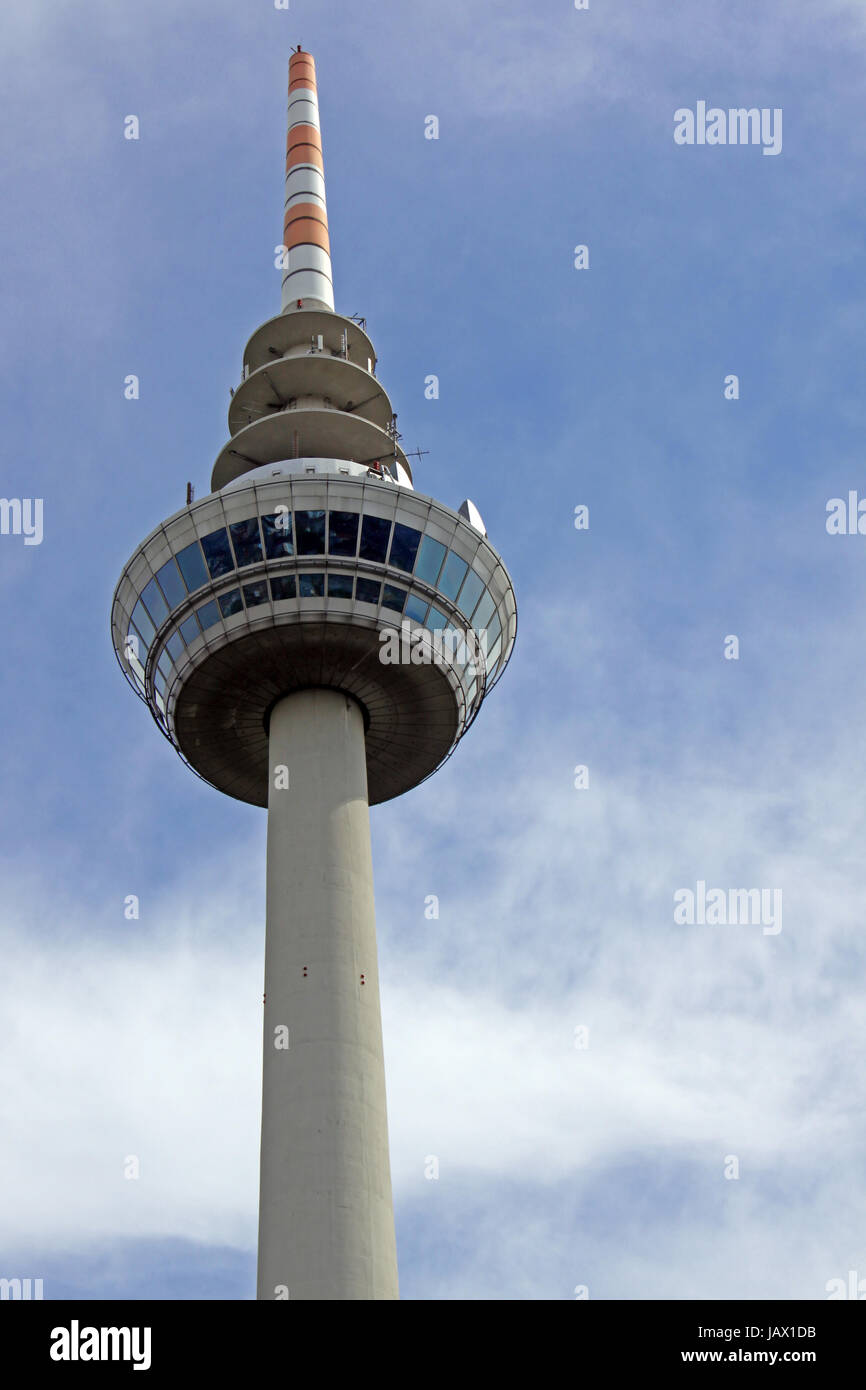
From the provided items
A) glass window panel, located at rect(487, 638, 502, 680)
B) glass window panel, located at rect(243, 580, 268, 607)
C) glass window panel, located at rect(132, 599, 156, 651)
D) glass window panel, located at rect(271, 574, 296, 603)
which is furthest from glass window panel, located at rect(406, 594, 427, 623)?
glass window panel, located at rect(132, 599, 156, 651)

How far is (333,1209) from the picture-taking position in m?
39.3

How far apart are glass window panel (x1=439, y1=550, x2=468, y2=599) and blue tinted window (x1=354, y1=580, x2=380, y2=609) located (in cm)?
281

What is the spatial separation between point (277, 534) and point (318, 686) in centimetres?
558

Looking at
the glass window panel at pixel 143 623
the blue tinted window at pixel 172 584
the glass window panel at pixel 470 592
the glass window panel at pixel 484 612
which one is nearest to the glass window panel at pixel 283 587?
the blue tinted window at pixel 172 584

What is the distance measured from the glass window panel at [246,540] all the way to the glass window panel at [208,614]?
1724 millimetres

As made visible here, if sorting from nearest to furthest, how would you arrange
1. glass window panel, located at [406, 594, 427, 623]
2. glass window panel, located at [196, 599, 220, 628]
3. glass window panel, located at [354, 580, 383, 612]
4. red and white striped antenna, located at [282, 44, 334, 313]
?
glass window panel, located at [196, 599, 220, 628], glass window panel, located at [354, 580, 383, 612], glass window panel, located at [406, 594, 427, 623], red and white striped antenna, located at [282, 44, 334, 313]

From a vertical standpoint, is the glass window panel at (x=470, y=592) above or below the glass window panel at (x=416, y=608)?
above

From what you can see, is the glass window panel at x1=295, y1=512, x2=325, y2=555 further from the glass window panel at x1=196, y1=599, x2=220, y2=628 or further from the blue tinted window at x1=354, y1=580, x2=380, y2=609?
the glass window panel at x1=196, y1=599, x2=220, y2=628

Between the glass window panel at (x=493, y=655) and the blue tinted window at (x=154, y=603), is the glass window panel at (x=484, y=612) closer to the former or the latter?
the glass window panel at (x=493, y=655)

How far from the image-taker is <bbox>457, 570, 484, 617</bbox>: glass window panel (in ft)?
170

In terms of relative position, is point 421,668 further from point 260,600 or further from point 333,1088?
point 333,1088

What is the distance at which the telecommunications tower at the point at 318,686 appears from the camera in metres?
41.1
